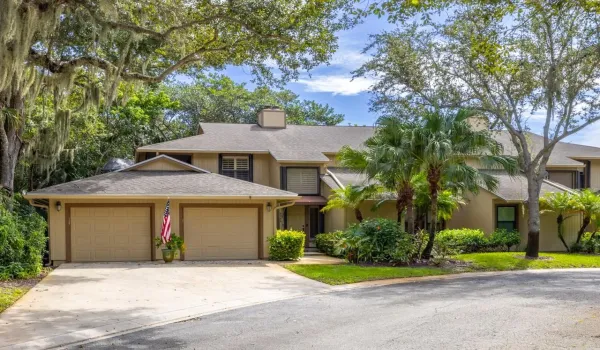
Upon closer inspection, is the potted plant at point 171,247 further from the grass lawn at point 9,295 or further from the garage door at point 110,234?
the grass lawn at point 9,295

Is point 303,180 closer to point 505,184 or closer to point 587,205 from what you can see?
point 505,184

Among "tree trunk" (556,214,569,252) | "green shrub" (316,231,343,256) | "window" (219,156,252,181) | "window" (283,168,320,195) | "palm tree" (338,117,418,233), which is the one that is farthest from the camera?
"window" (219,156,252,181)

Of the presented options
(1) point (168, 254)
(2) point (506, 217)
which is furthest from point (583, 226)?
(1) point (168, 254)

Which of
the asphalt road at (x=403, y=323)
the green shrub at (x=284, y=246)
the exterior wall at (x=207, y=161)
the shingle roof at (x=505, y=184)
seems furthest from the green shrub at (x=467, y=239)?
the exterior wall at (x=207, y=161)

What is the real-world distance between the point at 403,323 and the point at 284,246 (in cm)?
1016

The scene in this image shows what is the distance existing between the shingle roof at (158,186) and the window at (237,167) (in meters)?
3.77

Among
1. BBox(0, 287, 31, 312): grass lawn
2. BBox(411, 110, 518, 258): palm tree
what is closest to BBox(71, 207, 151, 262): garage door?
BBox(0, 287, 31, 312): grass lawn

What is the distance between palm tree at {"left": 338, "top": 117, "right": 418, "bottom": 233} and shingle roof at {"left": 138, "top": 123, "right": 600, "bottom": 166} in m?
5.75

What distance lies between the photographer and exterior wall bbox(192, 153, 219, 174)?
24.1 metres

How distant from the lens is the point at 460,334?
7.82m

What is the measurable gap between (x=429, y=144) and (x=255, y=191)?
235 inches

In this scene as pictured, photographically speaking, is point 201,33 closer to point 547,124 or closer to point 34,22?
point 34,22

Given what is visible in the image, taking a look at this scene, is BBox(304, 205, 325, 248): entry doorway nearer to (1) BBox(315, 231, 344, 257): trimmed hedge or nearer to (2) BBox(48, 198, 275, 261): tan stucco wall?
(1) BBox(315, 231, 344, 257): trimmed hedge

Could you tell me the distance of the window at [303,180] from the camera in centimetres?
2389
